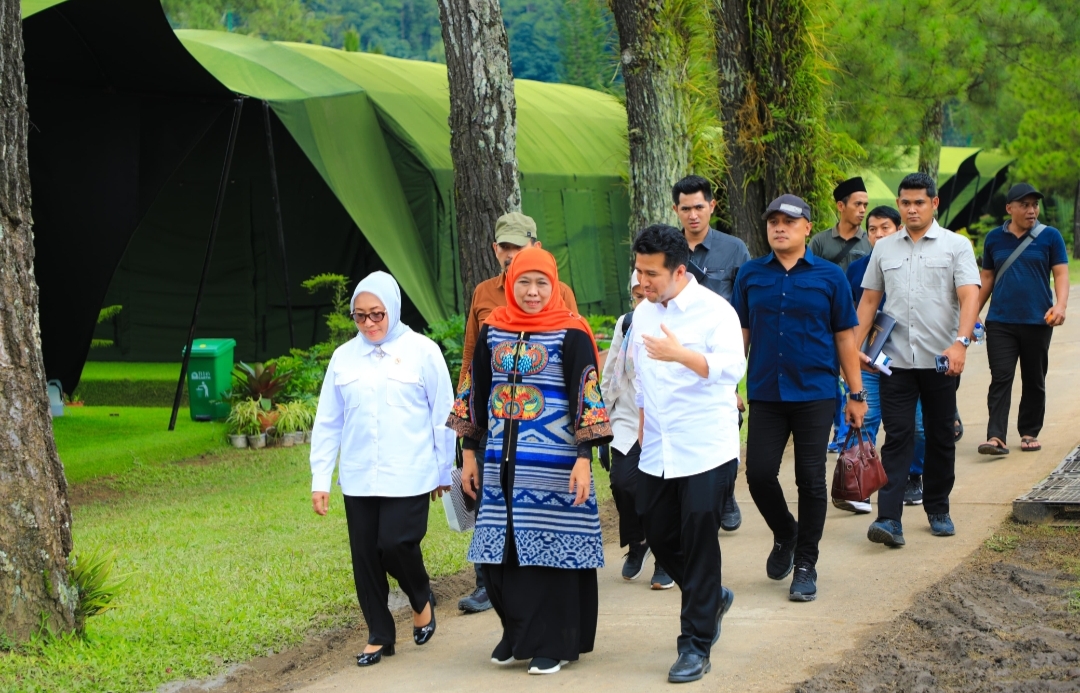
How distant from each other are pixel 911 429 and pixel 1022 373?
2.65m

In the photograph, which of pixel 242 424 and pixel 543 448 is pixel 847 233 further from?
pixel 242 424

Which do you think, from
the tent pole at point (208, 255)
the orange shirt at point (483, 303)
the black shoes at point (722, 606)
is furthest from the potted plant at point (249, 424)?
the black shoes at point (722, 606)

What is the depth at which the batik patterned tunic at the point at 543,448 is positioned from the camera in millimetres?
4918

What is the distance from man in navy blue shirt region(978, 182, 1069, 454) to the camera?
8742 millimetres

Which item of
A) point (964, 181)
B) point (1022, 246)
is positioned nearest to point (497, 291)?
point (1022, 246)

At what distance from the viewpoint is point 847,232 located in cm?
830

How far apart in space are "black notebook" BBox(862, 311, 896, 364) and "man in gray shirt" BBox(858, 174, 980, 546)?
0.04 m

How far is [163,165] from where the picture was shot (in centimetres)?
1227

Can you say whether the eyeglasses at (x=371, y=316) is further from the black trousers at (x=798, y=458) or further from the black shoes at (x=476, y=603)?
the black trousers at (x=798, y=458)

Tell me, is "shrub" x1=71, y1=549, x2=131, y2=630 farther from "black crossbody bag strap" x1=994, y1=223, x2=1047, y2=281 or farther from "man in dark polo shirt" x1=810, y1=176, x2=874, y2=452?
"black crossbody bag strap" x1=994, y1=223, x2=1047, y2=281

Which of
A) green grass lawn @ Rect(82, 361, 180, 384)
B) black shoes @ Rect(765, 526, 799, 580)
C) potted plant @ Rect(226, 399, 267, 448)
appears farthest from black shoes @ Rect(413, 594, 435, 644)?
green grass lawn @ Rect(82, 361, 180, 384)

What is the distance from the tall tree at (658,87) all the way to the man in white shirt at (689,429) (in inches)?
260

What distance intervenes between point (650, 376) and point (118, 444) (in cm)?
693

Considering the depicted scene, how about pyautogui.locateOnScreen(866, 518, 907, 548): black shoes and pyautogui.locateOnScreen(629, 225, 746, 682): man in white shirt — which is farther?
pyautogui.locateOnScreen(866, 518, 907, 548): black shoes
